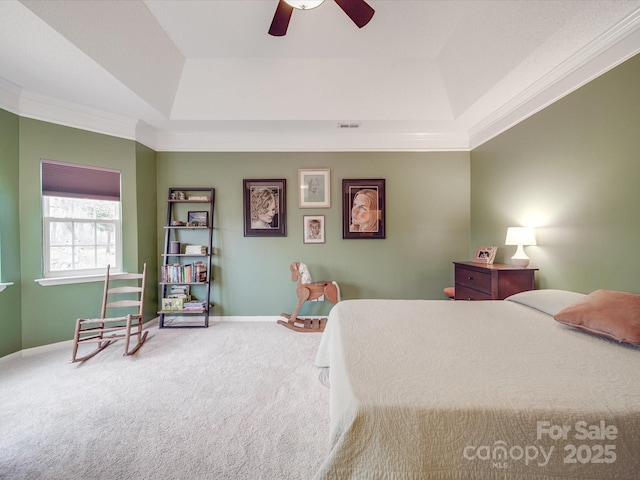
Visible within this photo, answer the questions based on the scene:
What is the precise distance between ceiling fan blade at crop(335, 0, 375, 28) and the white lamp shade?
2302 millimetres

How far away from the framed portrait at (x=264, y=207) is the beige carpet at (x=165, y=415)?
5.28 ft

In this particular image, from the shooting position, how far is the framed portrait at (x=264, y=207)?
11.2 ft

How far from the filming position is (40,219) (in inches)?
100

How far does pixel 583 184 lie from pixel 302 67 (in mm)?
2933

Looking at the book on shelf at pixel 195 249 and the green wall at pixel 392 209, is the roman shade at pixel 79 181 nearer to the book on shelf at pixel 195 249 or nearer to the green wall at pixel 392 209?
the green wall at pixel 392 209

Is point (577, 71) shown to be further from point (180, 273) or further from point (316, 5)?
point (180, 273)

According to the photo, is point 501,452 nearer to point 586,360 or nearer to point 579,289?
point 586,360

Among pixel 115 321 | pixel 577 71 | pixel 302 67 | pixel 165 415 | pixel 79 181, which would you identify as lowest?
pixel 165 415

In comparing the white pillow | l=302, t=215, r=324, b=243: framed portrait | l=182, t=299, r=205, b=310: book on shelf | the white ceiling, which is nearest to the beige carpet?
l=182, t=299, r=205, b=310: book on shelf

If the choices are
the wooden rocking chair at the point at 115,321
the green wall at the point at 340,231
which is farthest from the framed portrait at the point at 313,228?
the wooden rocking chair at the point at 115,321

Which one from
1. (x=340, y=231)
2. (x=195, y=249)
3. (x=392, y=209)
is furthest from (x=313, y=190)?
(x=195, y=249)

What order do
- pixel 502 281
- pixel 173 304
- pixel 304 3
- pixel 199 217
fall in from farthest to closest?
pixel 199 217 < pixel 173 304 < pixel 502 281 < pixel 304 3

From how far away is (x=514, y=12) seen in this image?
1.84 meters

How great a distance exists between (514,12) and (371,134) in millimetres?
1738
